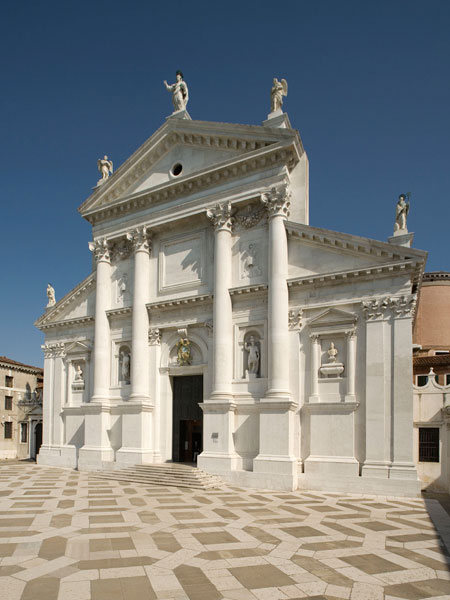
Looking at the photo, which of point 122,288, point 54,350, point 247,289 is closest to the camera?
point 247,289

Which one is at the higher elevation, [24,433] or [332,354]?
[332,354]

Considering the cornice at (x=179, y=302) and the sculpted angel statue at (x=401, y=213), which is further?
the cornice at (x=179, y=302)

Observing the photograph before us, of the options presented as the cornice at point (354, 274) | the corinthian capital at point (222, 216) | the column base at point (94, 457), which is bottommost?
the column base at point (94, 457)

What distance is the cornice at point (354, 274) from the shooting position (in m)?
20.7

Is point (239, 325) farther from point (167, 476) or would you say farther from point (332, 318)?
point (167, 476)

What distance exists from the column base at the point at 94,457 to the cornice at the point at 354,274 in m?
14.3

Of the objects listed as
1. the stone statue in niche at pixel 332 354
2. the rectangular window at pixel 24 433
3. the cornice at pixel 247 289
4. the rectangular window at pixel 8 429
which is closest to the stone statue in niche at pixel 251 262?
the cornice at pixel 247 289

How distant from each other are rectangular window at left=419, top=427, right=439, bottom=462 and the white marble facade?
2088 millimetres

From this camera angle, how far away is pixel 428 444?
70.0 feet

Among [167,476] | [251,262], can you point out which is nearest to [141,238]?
[251,262]

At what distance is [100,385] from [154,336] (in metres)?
4.61

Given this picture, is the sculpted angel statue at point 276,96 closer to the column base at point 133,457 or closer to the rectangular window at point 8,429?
the column base at point 133,457

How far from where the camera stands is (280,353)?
22.4 metres

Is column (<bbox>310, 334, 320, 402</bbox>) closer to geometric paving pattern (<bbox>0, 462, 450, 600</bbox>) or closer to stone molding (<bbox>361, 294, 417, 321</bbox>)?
stone molding (<bbox>361, 294, 417, 321</bbox>)
